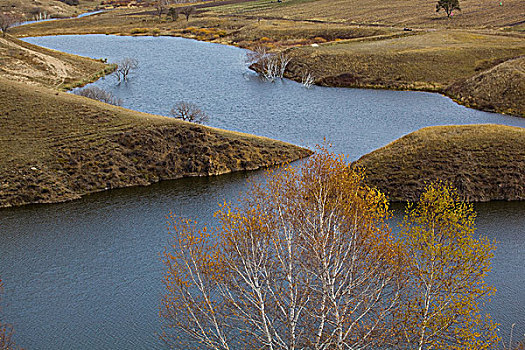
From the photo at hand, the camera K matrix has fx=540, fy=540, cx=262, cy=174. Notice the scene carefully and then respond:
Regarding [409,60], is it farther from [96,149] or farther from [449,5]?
[96,149]

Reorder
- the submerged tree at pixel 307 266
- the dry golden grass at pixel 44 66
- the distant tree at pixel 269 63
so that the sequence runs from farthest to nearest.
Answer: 1. the distant tree at pixel 269 63
2. the dry golden grass at pixel 44 66
3. the submerged tree at pixel 307 266

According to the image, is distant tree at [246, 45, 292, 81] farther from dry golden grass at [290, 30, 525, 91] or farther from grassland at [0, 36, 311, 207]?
grassland at [0, 36, 311, 207]

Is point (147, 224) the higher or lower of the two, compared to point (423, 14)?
lower

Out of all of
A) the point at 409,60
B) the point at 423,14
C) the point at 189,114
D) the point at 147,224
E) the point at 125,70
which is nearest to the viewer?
the point at 147,224

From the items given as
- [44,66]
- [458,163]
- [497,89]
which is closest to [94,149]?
[458,163]

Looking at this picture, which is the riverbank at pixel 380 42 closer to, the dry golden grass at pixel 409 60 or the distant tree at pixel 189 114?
the dry golden grass at pixel 409 60

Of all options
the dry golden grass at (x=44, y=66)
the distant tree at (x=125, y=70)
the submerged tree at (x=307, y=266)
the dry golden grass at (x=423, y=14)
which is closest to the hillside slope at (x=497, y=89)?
the dry golden grass at (x=423, y=14)

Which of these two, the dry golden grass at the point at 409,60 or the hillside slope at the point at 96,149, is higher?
the dry golden grass at the point at 409,60
